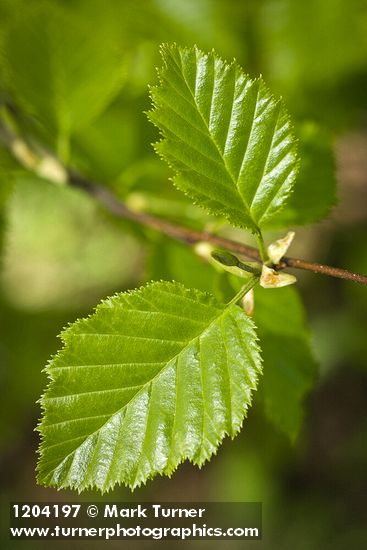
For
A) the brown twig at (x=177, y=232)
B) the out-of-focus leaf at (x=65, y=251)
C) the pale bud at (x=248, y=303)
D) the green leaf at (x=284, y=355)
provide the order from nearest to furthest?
the brown twig at (x=177, y=232) → the pale bud at (x=248, y=303) → the green leaf at (x=284, y=355) → the out-of-focus leaf at (x=65, y=251)

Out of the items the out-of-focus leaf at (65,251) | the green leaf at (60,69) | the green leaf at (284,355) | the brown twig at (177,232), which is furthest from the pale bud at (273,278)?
the out-of-focus leaf at (65,251)

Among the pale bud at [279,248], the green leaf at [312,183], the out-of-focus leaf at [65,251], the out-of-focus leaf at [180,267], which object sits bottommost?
the pale bud at [279,248]

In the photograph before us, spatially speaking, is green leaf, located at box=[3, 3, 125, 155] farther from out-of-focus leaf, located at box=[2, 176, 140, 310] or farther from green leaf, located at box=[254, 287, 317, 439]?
out-of-focus leaf, located at box=[2, 176, 140, 310]

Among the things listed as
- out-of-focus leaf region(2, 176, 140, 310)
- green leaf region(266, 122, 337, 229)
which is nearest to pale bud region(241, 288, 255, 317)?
green leaf region(266, 122, 337, 229)

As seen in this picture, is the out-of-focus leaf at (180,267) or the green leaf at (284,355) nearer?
the green leaf at (284,355)

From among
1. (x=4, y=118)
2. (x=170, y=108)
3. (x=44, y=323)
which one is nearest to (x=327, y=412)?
(x=44, y=323)

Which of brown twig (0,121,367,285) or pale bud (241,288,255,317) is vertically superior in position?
brown twig (0,121,367,285)

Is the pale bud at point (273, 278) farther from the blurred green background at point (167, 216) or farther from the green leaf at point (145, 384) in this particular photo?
the blurred green background at point (167, 216)

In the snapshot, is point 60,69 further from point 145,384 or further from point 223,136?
point 145,384
